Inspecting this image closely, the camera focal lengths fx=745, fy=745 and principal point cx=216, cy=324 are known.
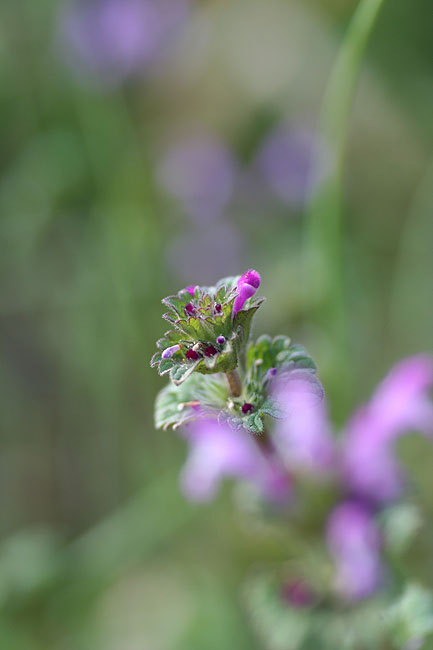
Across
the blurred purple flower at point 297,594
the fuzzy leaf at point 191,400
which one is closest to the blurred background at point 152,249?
the blurred purple flower at point 297,594

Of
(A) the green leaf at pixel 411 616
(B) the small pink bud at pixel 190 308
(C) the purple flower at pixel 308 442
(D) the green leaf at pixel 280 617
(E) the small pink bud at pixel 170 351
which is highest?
(C) the purple flower at pixel 308 442

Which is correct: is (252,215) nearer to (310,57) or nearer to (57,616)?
(310,57)

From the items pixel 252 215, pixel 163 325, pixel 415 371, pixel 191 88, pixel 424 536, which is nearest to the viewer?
pixel 415 371

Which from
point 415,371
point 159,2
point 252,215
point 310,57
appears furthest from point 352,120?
point 415,371

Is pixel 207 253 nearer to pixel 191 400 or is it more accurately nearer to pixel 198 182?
pixel 198 182

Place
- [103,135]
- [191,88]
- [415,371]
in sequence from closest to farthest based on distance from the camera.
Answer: [415,371] < [103,135] < [191,88]

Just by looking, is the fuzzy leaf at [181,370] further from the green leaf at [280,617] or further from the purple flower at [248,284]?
the green leaf at [280,617]
